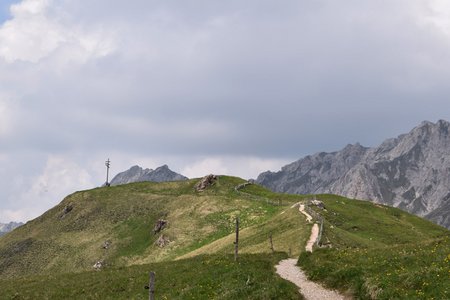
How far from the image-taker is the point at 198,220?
110m

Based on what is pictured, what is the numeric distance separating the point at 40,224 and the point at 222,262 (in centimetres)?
11670

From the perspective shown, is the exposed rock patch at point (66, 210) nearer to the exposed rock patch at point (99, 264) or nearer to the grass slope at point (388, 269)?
the exposed rock patch at point (99, 264)

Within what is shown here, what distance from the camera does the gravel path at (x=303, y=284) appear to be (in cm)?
3369

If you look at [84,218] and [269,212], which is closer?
[269,212]

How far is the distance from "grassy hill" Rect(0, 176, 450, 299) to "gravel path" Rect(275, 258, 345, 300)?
1.10 metres

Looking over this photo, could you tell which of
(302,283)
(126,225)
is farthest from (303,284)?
(126,225)

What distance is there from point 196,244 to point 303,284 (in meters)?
61.1

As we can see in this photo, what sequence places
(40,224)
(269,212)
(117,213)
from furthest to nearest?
1. (40,224)
2. (117,213)
3. (269,212)

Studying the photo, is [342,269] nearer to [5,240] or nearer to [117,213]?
[117,213]

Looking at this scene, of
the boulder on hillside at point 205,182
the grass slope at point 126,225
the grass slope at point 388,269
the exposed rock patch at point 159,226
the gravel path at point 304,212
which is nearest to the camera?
the grass slope at point 388,269

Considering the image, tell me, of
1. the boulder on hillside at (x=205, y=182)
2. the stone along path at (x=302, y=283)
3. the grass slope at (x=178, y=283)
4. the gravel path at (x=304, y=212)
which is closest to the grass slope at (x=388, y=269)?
the stone along path at (x=302, y=283)

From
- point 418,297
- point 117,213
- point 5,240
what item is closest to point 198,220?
point 117,213

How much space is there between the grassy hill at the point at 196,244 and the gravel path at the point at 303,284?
110 centimetres

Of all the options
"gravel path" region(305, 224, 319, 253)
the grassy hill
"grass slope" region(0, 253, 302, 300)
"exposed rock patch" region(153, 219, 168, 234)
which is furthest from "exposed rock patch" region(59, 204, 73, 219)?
"gravel path" region(305, 224, 319, 253)
